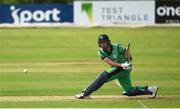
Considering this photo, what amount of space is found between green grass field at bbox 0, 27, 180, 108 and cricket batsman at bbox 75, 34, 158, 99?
8.5 inches

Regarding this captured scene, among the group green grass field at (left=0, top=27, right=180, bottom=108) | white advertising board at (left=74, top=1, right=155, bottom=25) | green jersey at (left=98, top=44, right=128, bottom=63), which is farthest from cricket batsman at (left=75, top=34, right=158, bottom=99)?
white advertising board at (left=74, top=1, right=155, bottom=25)

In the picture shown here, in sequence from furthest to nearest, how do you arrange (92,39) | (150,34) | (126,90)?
1. (150,34)
2. (92,39)
3. (126,90)

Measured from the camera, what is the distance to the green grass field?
14867mm

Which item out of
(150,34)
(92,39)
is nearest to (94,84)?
(92,39)

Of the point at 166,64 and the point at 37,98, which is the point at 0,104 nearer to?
the point at 37,98

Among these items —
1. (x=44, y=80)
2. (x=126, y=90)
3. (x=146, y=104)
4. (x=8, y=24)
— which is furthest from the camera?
(x=8, y=24)

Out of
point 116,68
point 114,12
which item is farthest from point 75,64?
point 114,12

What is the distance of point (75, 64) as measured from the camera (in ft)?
76.3

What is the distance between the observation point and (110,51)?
14820mm

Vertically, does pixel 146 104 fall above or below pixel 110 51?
below

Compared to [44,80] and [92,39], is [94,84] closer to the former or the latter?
[44,80]

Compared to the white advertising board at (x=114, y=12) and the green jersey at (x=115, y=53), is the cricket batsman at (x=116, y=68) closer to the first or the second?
the green jersey at (x=115, y=53)

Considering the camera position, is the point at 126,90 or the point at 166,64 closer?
the point at 126,90

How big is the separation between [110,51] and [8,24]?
3066 centimetres
